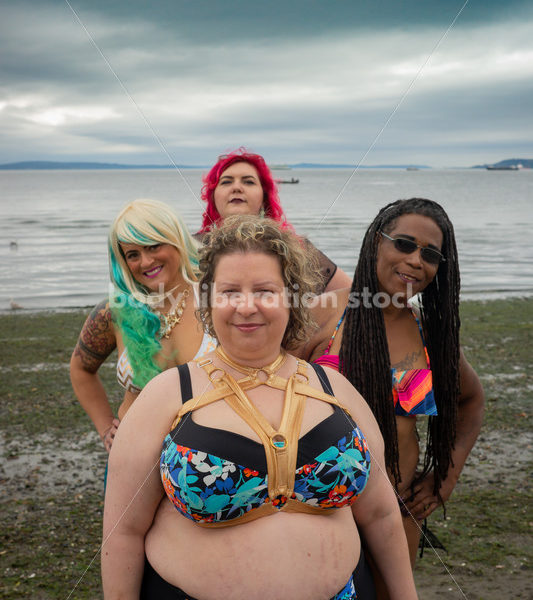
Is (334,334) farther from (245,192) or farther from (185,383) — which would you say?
(245,192)

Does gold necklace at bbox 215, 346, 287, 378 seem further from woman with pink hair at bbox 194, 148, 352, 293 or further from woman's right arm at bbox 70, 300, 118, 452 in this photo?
woman with pink hair at bbox 194, 148, 352, 293

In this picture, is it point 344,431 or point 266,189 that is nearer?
point 344,431

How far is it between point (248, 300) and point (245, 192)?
2.55m

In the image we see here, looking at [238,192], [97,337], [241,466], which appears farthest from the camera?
[238,192]

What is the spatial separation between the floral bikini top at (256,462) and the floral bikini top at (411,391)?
31.2 inches

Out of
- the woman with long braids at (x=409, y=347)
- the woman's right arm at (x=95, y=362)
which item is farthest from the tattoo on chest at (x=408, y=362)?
the woman's right arm at (x=95, y=362)

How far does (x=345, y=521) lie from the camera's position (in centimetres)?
218

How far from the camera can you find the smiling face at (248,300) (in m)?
2.08

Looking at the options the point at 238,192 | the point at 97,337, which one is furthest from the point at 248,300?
the point at 238,192

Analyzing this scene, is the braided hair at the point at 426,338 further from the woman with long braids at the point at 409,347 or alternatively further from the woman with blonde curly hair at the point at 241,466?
the woman with blonde curly hair at the point at 241,466

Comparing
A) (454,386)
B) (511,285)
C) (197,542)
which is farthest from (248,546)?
(511,285)

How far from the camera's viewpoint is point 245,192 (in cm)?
448

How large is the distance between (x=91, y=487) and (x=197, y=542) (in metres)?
3.86

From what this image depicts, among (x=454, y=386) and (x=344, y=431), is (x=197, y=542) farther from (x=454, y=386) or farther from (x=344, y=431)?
(x=454, y=386)
